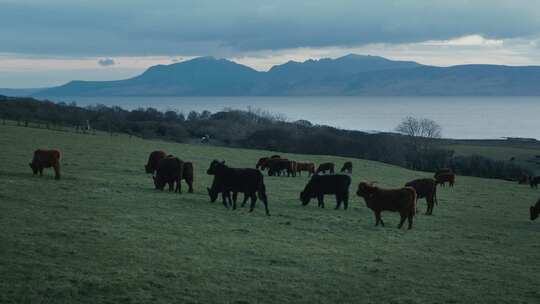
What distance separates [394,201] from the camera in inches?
703

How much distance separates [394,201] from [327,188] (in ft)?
14.1

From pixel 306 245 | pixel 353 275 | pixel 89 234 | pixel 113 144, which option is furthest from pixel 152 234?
pixel 113 144

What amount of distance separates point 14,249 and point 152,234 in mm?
3278

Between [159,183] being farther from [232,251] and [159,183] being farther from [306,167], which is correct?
[306,167]

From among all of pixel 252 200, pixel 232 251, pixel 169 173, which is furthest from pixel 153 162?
pixel 232 251

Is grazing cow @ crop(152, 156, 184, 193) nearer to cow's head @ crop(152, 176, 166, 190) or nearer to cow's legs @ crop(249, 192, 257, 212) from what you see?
cow's head @ crop(152, 176, 166, 190)

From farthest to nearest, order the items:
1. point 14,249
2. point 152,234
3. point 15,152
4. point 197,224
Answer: point 15,152, point 197,224, point 152,234, point 14,249

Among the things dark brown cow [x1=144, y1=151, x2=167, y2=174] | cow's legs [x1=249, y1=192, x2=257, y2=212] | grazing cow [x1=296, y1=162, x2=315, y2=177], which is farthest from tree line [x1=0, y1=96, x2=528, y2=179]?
cow's legs [x1=249, y1=192, x2=257, y2=212]

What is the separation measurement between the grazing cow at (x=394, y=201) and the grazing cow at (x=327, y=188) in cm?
324

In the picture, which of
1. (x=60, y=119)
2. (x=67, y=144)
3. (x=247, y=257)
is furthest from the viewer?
(x=60, y=119)

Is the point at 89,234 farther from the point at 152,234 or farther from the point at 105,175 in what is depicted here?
the point at 105,175

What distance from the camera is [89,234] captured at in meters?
12.8

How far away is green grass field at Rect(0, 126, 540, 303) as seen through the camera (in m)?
9.80

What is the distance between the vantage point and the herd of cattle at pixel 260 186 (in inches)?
706
